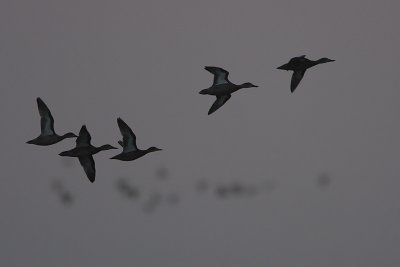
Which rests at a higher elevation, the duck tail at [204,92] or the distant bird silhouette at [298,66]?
the distant bird silhouette at [298,66]

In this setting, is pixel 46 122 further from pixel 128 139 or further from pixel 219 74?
pixel 219 74

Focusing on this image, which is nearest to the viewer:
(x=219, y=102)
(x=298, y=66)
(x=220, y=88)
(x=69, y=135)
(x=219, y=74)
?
(x=298, y=66)

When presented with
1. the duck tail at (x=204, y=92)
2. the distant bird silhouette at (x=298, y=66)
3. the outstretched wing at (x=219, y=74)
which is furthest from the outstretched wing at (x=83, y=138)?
the distant bird silhouette at (x=298, y=66)

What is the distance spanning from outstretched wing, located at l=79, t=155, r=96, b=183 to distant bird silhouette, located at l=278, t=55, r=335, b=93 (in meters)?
10.1

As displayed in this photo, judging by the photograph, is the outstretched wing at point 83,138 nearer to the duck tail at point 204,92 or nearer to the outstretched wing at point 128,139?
the outstretched wing at point 128,139

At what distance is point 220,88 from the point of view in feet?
166

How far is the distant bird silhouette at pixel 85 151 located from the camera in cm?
4925

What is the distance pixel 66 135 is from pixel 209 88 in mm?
7337

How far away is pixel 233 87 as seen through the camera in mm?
50781

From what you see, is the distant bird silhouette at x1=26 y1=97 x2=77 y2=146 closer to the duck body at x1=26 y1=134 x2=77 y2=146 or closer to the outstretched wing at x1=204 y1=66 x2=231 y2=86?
the duck body at x1=26 y1=134 x2=77 y2=146

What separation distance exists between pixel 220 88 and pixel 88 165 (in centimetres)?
725

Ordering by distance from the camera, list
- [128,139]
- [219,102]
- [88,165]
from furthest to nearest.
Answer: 1. [219,102]
2. [88,165]
3. [128,139]

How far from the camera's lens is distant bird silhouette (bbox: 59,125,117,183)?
49.2 m

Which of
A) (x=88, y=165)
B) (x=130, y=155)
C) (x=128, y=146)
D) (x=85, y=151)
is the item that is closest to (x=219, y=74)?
(x=128, y=146)
